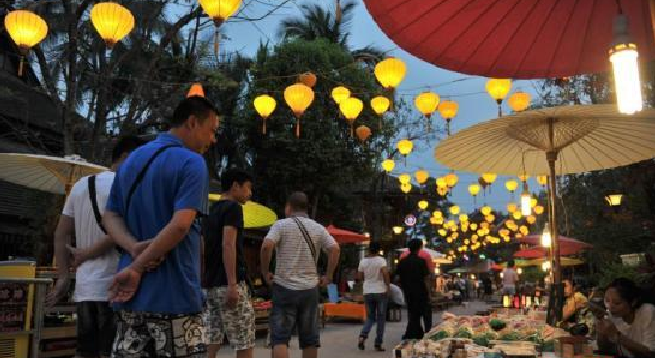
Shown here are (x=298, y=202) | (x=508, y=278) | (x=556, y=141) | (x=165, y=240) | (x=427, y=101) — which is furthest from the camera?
(x=508, y=278)

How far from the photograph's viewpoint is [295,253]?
5.27 m

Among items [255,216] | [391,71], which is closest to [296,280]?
[391,71]

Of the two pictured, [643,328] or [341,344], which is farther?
[341,344]

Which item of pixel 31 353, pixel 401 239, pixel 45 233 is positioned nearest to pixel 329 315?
pixel 45 233

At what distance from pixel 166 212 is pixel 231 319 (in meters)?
2.30

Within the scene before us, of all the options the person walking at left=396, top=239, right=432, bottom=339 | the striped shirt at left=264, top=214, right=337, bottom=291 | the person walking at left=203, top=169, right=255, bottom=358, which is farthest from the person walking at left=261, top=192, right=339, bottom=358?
the person walking at left=396, top=239, right=432, bottom=339

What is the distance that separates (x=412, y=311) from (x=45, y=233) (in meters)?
8.39

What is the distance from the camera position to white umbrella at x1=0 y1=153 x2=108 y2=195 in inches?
344

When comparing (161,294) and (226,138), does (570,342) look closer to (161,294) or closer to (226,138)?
(161,294)

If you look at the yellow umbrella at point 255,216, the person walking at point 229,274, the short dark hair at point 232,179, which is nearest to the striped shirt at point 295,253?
the person walking at point 229,274

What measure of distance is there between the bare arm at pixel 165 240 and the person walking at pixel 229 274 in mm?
2138

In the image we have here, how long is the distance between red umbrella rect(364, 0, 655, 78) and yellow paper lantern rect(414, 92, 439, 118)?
922 cm

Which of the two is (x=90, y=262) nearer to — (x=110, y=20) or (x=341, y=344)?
(x=110, y=20)

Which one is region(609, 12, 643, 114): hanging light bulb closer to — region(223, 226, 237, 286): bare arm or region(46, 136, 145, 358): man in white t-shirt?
region(46, 136, 145, 358): man in white t-shirt
